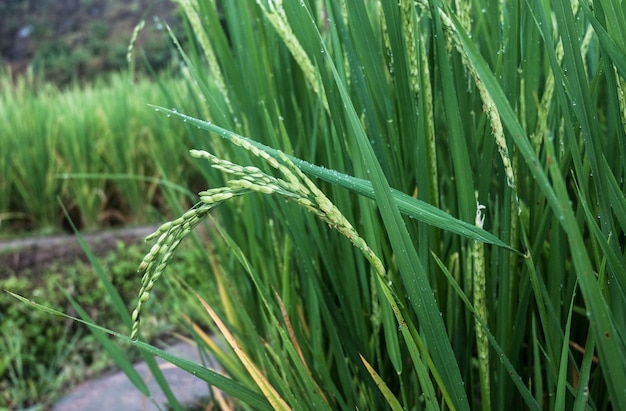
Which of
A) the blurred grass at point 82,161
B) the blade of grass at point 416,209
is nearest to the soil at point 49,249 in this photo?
the blurred grass at point 82,161

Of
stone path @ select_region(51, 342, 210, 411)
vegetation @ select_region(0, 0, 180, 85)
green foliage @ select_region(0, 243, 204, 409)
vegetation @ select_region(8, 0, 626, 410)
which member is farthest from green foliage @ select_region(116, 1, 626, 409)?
vegetation @ select_region(0, 0, 180, 85)

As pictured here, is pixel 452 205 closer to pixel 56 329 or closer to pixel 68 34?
pixel 56 329

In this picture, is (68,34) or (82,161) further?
(68,34)

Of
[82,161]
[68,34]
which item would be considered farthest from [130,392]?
[68,34]

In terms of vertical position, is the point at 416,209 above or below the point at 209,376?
above

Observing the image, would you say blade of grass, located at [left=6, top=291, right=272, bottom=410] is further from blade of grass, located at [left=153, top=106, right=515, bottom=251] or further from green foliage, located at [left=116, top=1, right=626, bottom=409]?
blade of grass, located at [left=153, top=106, right=515, bottom=251]

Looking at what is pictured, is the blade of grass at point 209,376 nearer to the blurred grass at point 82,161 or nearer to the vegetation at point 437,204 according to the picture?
the vegetation at point 437,204
